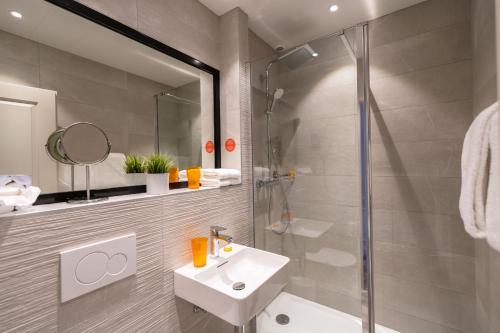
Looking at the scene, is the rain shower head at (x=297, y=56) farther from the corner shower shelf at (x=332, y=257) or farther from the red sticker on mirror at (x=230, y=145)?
the corner shower shelf at (x=332, y=257)

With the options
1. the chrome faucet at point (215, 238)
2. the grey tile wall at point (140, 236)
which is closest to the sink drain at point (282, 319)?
the grey tile wall at point (140, 236)

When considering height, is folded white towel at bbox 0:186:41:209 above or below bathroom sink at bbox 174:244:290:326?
above

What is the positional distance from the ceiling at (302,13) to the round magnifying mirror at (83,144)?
4.15 feet

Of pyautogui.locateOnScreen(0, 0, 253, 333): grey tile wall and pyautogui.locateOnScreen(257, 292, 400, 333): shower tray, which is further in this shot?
pyautogui.locateOnScreen(257, 292, 400, 333): shower tray

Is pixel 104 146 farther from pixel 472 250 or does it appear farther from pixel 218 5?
pixel 472 250

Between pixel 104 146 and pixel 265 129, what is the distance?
1.10 metres

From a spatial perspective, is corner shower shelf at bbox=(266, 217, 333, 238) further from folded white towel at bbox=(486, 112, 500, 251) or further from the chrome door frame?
folded white towel at bbox=(486, 112, 500, 251)

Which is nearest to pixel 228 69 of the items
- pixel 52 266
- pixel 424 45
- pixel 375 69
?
pixel 375 69

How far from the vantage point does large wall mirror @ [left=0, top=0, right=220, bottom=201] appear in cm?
85

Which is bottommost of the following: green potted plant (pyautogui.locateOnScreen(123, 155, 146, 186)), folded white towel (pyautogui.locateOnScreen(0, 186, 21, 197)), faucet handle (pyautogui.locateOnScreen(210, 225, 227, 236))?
faucet handle (pyautogui.locateOnScreen(210, 225, 227, 236))

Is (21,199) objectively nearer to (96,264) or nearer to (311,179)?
(96,264)

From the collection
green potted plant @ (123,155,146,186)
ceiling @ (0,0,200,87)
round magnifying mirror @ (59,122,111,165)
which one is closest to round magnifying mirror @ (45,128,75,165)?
round magnifying mirror @ (59,122,111,165)

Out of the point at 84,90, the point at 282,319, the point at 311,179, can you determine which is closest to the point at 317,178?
the point at 311,179

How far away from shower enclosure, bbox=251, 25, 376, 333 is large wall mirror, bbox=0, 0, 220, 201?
0.62m
